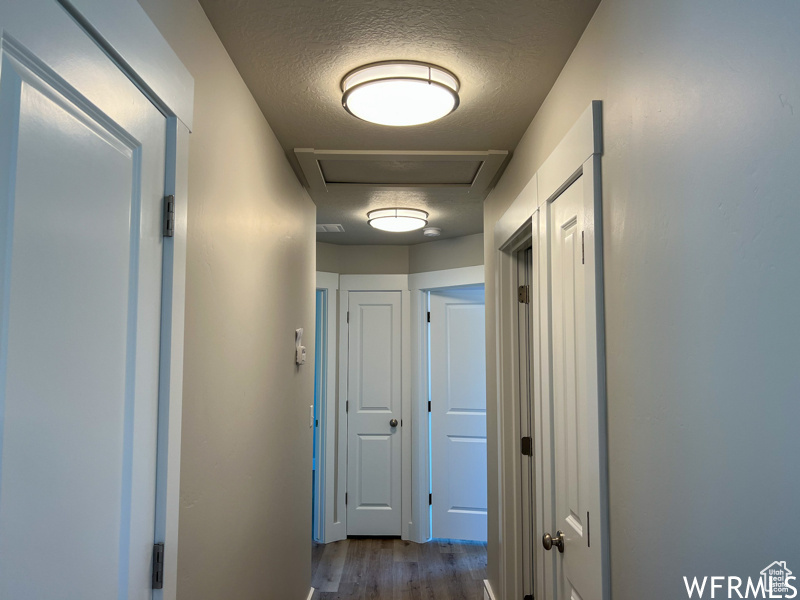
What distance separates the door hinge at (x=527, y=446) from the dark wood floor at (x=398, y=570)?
1.43 m

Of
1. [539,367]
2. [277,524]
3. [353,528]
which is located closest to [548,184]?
[539,367]

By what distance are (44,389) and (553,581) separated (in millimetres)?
1700

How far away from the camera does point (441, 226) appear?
13.4 ft

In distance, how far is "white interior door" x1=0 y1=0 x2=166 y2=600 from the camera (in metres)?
0.70

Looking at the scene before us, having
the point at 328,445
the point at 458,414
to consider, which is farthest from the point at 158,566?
the point at 458,414

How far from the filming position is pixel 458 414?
453 cm

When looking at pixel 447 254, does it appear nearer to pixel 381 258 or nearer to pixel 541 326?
pixel 381 258

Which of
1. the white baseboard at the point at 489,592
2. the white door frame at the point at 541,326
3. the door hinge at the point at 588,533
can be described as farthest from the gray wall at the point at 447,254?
the door hinge at the point at 588,533

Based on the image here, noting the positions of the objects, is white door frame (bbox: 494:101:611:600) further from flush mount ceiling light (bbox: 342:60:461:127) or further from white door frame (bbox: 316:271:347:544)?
white door frame (bbox: 316:271:347:544)

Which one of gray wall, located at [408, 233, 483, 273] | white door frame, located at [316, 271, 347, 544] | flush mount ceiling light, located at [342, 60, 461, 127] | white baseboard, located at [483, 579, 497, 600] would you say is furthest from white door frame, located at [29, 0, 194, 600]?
white door frame, located at [316, 271, 347, 544]

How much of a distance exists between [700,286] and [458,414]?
3784 millimetres

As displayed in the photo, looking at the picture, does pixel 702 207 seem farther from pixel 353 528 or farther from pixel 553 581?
pixel 353 528

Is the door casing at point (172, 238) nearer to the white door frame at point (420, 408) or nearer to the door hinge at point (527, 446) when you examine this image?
the door hinge at point (527, 446)

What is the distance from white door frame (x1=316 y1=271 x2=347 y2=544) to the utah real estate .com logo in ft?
12.6
